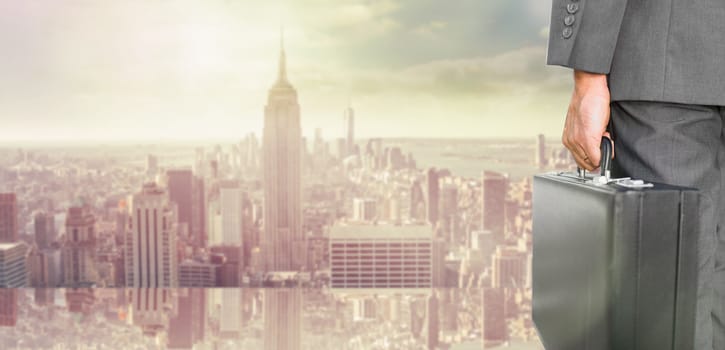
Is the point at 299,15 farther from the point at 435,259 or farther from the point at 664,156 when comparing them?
the point at 664,156

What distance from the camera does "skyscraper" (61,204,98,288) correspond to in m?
2.93

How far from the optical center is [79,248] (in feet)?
9.62

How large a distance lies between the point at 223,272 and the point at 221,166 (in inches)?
19.5

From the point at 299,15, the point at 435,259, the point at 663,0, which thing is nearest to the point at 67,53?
the point at 299,15

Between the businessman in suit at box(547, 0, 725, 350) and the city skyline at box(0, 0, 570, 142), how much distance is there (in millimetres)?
2065

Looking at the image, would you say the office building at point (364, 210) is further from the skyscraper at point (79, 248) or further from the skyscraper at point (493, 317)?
the skyscraper at point (79, 248)

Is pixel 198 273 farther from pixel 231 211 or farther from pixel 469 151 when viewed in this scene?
pixel 469 151

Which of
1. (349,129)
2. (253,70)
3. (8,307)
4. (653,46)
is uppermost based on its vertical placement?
(253,70)

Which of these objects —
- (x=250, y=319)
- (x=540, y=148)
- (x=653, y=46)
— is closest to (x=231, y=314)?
(x=250, y=319)

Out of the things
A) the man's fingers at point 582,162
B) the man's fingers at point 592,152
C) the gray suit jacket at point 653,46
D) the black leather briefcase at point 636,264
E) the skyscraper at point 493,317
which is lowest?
the skyscraper at point 493,317

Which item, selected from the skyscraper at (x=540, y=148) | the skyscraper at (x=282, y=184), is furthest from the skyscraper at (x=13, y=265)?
the skyscraper at (x=540, y=148)

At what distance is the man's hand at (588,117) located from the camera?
684 mm

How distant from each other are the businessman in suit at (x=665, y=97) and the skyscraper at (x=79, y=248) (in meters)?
2.71

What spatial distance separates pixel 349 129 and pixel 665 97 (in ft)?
7.17
